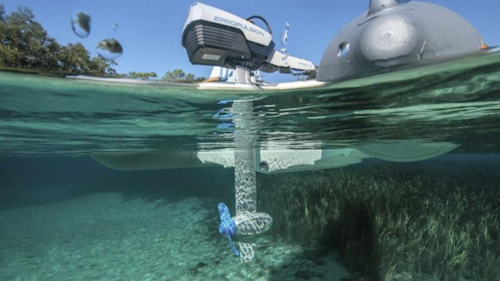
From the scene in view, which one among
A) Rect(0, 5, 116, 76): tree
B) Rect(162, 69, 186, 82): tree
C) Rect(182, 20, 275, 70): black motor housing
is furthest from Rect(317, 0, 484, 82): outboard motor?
Rect(0, 5, 116, 76): tree

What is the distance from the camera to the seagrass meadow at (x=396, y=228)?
624cm

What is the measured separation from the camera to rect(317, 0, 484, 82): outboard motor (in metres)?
2.71

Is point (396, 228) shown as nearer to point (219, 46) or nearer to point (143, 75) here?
point (219, 46)

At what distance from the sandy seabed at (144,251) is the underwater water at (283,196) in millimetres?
56

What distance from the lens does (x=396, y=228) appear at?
7590 millimetres

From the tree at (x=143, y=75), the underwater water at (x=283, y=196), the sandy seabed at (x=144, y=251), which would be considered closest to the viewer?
the tree at (x=143, y=75)

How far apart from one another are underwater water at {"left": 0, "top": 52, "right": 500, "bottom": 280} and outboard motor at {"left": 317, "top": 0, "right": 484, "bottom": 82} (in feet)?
0.83

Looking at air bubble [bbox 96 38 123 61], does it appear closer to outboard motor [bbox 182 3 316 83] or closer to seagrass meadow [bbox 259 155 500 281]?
outboard motor [bbox 182 3 316 83]

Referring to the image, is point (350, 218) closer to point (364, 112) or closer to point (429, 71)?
point (364, 112)

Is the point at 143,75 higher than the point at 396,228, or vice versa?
the point at 143,75

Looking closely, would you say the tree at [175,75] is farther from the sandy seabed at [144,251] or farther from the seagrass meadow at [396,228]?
the seagrass meadow at [396,228]

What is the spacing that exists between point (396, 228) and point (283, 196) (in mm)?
4883

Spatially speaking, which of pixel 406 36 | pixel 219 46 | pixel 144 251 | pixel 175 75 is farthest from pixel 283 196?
pixel 406 36

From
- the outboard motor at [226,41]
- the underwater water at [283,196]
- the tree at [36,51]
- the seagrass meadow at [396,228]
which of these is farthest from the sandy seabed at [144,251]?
the tree at [36,51]
